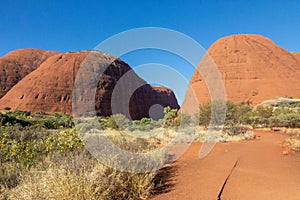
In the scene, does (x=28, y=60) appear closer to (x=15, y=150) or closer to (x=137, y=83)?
(x=137, y=83)

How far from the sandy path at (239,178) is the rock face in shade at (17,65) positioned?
62404 millimetres

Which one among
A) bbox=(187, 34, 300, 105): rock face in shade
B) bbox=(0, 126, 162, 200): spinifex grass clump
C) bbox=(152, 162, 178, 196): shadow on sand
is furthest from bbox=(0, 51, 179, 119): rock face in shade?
bbox=(0, 126, 162, 200): spinifex grass clump

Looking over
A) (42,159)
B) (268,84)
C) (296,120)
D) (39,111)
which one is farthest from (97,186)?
(268,84)

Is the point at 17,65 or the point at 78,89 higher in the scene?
the point at 17,65

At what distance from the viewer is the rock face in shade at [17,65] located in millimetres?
Result: 58756

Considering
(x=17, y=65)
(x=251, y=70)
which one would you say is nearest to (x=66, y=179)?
→ (x=251, y=70)

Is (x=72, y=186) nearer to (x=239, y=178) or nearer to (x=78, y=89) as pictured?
(x=239, y=178)

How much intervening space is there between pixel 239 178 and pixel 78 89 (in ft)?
156

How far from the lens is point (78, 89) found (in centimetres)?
4922

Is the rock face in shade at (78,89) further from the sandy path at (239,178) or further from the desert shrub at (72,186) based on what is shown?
the desert shrub at (72,186)

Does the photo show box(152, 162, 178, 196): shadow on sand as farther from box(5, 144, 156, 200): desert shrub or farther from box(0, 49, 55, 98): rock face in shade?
box(0, 49, 55, 98): rock face in shade

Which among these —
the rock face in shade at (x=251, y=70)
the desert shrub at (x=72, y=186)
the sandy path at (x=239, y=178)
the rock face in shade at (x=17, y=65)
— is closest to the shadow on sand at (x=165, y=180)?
the sandy path at (x=239, y=178)

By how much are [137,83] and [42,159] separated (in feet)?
202

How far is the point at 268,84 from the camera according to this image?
5259 cm
